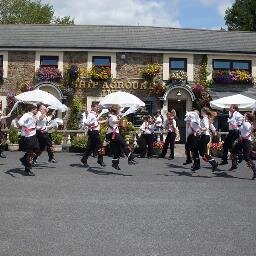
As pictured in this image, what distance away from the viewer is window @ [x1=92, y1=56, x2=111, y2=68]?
24.8m

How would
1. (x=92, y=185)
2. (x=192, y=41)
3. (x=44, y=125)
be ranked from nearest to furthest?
(x=92, y=185)
(x=44, y=125)
(x=192, y=41)

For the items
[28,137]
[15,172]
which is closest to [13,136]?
[15,172]

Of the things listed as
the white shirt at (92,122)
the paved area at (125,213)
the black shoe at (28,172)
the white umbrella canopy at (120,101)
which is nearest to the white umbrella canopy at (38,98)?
the white umbrella canopy at (120,101)

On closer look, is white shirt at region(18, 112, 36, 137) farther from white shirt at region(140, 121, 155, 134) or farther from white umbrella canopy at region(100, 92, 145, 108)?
white shirt at region(140, 121, 155, 134)

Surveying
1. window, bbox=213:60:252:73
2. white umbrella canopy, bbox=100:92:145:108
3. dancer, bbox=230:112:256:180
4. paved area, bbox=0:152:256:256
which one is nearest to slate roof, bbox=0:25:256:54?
window, bbox=213:60:252:73

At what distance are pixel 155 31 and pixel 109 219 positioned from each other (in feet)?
68.6

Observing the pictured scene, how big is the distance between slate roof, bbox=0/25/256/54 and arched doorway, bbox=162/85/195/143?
6.91 ft

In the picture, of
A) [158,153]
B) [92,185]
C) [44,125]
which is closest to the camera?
[92,185]

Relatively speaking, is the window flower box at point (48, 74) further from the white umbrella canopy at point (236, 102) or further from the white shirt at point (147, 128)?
the white umbrella canopy at point (236, 102)

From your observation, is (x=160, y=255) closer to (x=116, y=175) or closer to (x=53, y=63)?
(x=116, y=175)

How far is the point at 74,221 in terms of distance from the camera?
727 centimetres

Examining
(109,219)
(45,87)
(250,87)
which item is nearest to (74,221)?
(109,219)

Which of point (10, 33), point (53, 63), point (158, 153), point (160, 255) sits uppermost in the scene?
point (10, 33)

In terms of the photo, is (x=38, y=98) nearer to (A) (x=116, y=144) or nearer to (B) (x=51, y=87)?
(A) (x=116, y=144)
